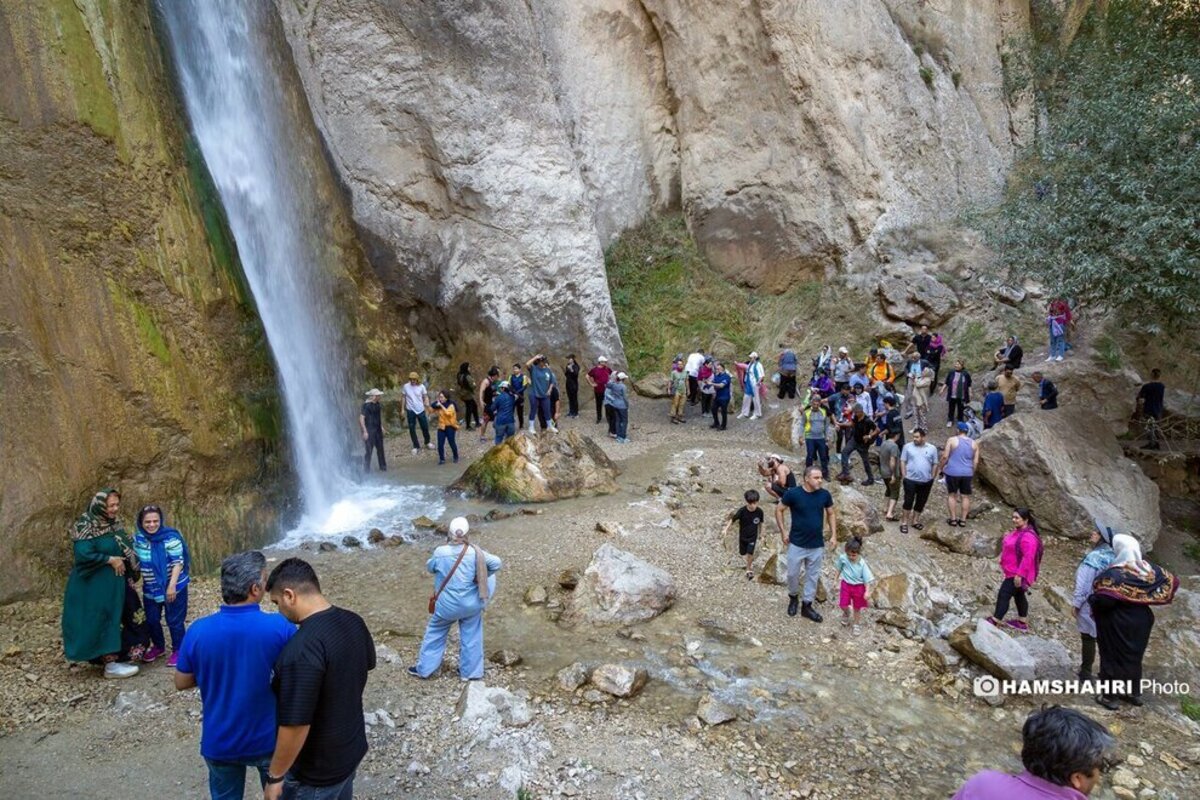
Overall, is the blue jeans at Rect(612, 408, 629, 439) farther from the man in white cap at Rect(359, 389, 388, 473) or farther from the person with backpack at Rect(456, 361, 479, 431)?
the man in white cap at Rect(359, 389, 388, 473)

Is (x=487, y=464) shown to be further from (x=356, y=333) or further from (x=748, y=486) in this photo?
(x=356, y=333)

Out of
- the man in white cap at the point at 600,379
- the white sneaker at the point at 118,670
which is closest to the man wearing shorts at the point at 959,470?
the man in white cap at the point at 600,379

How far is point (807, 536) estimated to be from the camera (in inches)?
320

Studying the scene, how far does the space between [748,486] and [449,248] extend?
10627 mm

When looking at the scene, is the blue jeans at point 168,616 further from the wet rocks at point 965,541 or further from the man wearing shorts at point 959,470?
the man wearing shorts at point 959,470

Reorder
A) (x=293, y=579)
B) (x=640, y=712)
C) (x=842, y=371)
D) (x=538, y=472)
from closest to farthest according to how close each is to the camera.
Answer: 1. (x=293, y=579)
2. (x=640, y=712)
3. (x=538, y=472)
4. (x=842, y=371)

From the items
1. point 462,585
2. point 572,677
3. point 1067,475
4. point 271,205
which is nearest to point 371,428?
point 271,205

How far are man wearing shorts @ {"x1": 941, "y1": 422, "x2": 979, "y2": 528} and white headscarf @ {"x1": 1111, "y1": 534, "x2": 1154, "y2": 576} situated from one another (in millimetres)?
4619

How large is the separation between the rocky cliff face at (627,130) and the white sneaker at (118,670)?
1375 centimetres

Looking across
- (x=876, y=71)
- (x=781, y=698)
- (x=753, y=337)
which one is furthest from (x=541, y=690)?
(x=876, y=71)

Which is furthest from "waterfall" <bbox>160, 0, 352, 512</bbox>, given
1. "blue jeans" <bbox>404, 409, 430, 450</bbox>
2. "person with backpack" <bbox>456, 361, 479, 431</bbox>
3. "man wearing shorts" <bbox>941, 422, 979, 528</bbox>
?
"man wearing shorts" <bbox>941, 422, 979, 528</bbox>

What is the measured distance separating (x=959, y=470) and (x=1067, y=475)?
2.45 meters

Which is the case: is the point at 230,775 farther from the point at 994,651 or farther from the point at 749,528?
the point at 749,528

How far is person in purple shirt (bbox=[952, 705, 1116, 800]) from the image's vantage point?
2814 millimetres
